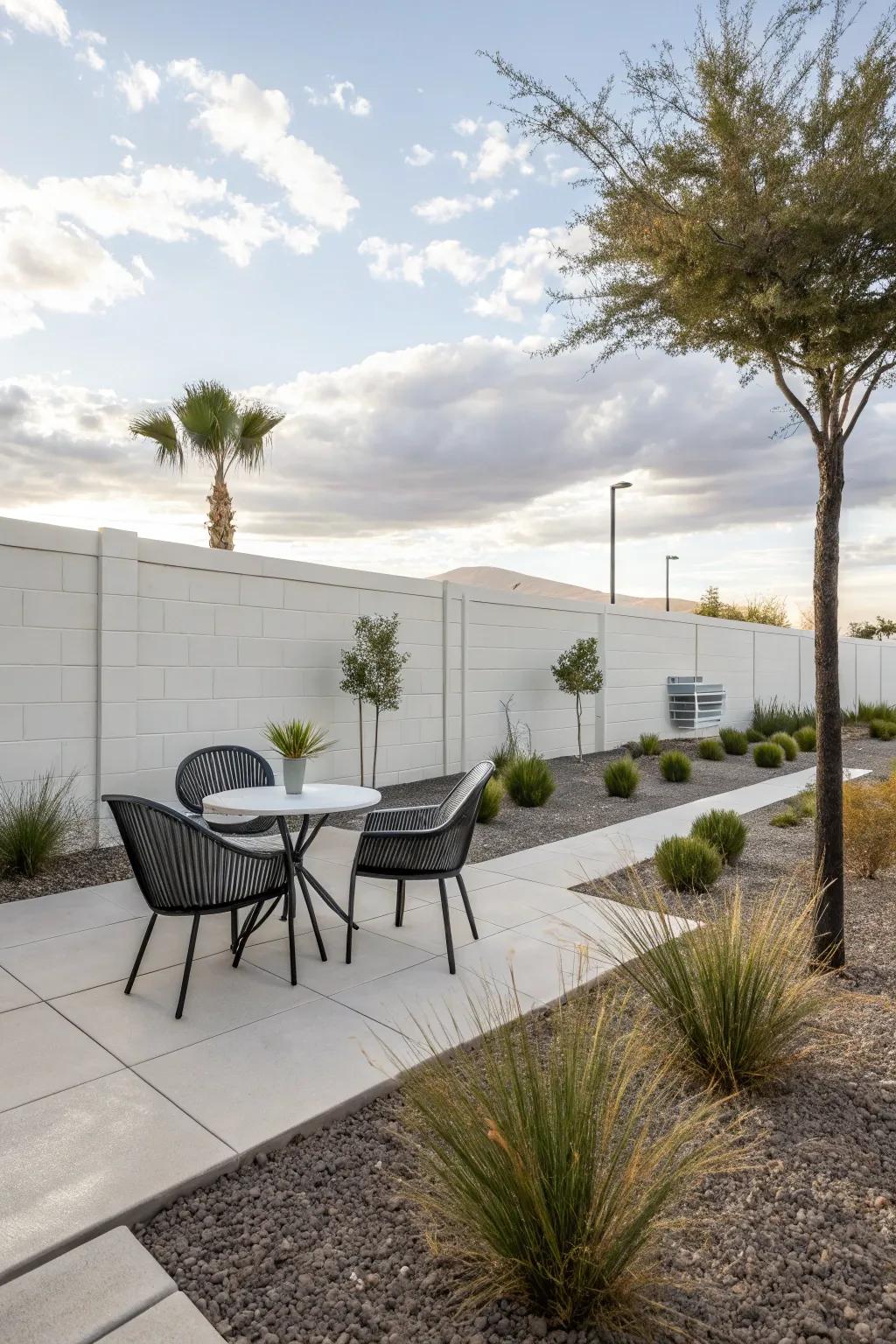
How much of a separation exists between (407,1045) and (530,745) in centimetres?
769

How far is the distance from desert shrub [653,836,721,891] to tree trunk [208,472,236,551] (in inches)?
320

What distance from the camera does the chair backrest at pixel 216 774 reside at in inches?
179

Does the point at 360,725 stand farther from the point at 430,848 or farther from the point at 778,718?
the point at 778,718

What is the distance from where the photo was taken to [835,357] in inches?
127

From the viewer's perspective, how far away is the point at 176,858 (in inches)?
112

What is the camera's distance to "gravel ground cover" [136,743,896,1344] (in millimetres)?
1521

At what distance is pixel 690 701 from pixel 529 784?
21.5 feet

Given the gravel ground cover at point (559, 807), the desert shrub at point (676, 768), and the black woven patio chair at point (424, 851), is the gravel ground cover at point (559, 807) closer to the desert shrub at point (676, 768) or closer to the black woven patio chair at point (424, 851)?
the desert shrub at point (676, 768)

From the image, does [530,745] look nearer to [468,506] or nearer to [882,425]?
[882,425]

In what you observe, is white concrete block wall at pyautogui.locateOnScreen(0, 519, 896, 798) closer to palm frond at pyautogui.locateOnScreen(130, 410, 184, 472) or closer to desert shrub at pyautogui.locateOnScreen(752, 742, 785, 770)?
desert shrub at pyautogui.locateOnScreen(752, 742, 785, 770)

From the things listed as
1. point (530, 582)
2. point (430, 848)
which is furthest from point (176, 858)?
point (530, 582)

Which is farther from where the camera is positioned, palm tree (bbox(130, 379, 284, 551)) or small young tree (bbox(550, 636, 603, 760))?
palm tree (bbox(130, 379, 284, 551))

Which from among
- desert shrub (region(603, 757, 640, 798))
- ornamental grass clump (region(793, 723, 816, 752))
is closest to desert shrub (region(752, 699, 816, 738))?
ornamental grass clump (region(793, 723, 816, 752))

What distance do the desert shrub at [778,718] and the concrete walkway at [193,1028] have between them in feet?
37.8
